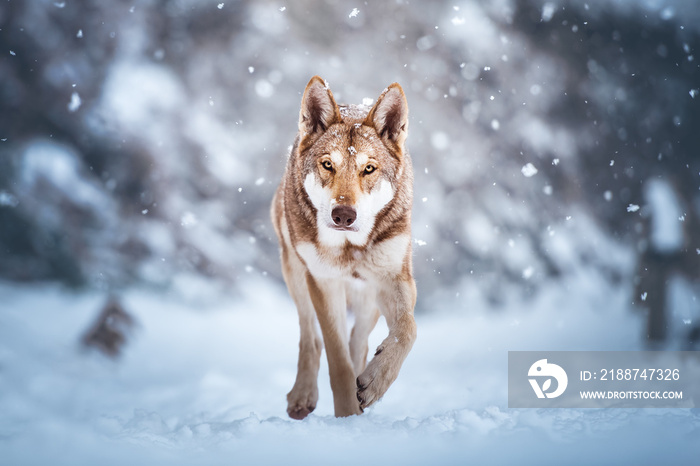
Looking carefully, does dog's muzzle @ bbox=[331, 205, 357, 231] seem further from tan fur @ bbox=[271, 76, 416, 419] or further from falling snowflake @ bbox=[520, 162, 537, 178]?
falling snowflake @ bbox=[520, 162, 537, 178]

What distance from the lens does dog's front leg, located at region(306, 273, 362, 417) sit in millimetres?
4332

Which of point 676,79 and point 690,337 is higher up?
point 676,79

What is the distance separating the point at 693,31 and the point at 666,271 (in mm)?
3050

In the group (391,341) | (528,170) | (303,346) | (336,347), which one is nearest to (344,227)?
(391,341)

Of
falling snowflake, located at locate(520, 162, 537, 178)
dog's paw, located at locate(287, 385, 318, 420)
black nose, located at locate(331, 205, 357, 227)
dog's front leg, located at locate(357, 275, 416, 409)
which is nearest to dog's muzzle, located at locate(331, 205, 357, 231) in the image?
black nose, located at locate(331, 205, 357, 227)

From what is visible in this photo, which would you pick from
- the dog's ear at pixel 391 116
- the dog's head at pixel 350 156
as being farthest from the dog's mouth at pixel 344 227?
the dog's ear at pixel 391 116

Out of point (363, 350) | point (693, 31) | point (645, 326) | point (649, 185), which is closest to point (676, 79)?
point (693, 31)

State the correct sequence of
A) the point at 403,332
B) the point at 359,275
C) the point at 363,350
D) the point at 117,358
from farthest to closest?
the point at 117,358, the point at 363,350, the point at 359,275, the point at 403,332

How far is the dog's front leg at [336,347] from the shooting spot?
171 inches

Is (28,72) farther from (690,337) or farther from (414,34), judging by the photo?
(690,337)

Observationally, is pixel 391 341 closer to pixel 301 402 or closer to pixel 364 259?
pixel 364 259

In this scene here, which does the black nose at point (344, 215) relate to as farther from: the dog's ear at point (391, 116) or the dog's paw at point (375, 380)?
the dog's paw at point (375, 380)

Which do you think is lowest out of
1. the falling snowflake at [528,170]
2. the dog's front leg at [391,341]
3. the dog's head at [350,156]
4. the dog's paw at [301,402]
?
the dog's paw at [301,402]

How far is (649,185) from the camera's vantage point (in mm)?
6668
